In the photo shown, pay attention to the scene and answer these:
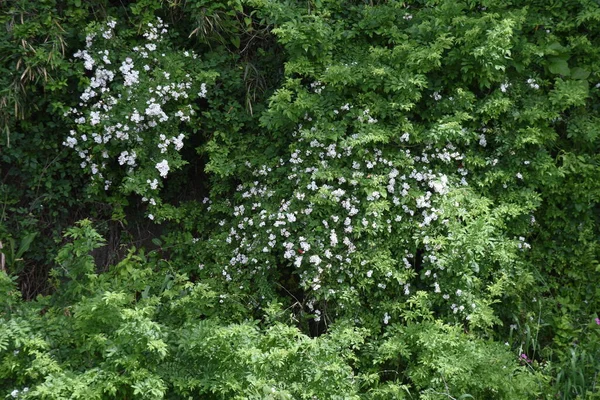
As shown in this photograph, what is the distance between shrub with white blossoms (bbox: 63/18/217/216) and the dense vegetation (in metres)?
0.02

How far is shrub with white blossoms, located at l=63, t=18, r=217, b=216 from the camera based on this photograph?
504cm

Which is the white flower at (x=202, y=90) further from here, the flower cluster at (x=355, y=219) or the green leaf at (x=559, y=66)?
the green leaf at (x=559, y=66)

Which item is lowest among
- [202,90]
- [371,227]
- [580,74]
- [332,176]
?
[371,227]

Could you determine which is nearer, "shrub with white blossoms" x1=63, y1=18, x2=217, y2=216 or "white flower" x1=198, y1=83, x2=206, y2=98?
"shrub with white blossoms" x1=63, y1=18, x2=217, y2=216

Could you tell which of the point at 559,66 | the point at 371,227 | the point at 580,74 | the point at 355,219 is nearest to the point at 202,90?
the point at 355,219

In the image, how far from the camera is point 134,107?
503cm

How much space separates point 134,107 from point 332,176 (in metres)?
1.40

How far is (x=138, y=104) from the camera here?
504 centimetres

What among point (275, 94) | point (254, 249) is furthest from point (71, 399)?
point (275, 94)

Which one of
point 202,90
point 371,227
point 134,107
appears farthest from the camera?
point 202,90

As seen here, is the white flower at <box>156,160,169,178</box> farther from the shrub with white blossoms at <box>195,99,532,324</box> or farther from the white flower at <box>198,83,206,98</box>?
the shrub with white blossoms at <box>195,99,532,324</box>

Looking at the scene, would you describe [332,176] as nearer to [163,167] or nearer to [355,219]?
[355,219]

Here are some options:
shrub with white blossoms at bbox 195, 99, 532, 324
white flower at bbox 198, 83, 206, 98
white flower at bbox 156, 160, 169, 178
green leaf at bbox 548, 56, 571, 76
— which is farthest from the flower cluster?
green leaf at bbox 548, 56, 571, 76

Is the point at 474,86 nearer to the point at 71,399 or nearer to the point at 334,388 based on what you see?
the point at 334,388
